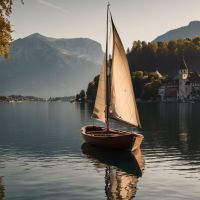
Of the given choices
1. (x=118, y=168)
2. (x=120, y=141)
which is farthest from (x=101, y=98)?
(x=118, y=168)

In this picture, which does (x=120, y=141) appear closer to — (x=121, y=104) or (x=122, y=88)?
(x=121, y=104)

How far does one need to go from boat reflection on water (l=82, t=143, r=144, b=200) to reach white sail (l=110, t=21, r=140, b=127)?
Result: 185 inches

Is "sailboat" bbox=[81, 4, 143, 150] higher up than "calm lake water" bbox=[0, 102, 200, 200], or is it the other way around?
"sailboat" bbox=[81, 4, 143, 150]

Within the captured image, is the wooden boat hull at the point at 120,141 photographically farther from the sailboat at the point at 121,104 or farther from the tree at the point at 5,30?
the tree at the point at 5,30

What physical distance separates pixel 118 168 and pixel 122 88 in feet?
45.2

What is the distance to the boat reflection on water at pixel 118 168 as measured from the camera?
3397 centimetres

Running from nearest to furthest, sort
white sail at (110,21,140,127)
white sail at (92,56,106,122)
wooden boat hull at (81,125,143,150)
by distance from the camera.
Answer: wooden boat hull at (81,125,143,150), white sail at (110,21,140,127), white sail at (92,56,106,122)

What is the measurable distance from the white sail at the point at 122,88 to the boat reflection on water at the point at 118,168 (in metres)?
4.70

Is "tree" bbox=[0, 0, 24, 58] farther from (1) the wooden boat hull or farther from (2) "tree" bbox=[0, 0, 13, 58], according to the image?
(1) the wooden boat hull

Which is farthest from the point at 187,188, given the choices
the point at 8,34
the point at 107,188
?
the point at 8,34

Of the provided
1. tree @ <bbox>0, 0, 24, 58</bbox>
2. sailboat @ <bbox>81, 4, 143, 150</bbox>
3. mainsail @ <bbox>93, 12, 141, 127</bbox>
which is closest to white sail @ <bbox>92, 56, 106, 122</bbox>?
sailboat @ <bbox>81, 4, 143, 150</bbox>

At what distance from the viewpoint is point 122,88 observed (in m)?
54.6

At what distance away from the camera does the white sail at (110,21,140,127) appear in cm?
5381

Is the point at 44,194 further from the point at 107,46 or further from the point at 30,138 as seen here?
the point at 30,138
